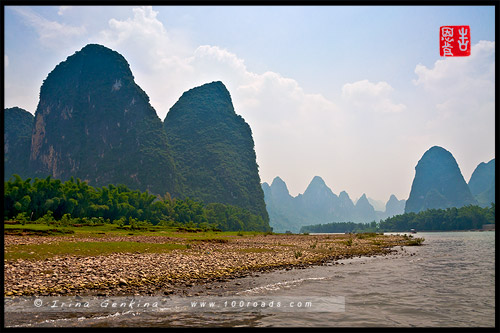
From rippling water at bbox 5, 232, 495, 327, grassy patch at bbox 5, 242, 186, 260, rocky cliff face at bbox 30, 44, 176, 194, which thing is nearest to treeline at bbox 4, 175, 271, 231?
grassy patch at bbox 5, 242, 186, 260

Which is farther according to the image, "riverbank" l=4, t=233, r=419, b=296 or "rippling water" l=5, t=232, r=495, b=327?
"riverbank" l=4, t=233, r=419, b=296

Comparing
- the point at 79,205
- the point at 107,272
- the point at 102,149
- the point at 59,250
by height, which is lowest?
the point at 79,205

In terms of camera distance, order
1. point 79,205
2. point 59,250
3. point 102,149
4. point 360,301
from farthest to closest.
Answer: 1. point 102,149
2. point 79,205
3. point 59,250
4. point 360,301

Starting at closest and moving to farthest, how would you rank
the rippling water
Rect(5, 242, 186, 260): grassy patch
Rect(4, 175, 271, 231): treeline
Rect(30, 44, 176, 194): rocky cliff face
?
the rippling water < Rect(5, 242, 186, 260): grassy patch < Rect(4, 175, 271, 231): treeline < Rect(30, 44, 176, 194): rocky cliff face

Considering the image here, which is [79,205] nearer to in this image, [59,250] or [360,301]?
[59,250]

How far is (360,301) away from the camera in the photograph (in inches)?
539

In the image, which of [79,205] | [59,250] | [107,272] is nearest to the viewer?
[107,272]

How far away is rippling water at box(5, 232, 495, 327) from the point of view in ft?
33.7

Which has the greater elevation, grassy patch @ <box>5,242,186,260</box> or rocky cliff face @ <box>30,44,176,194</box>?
rocky cliff face @ <box>30,44,176,194</box>

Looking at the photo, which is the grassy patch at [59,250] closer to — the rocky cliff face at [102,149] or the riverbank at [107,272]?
the riverbank at [107,272]

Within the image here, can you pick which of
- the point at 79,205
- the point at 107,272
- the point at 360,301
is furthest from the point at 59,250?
the point at 79,205

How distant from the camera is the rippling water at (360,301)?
10281 millimetres

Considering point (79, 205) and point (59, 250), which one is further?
point (79, 205)

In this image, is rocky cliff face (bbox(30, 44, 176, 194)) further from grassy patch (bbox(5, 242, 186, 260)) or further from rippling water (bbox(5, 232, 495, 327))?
rippling water (bbox(5, 232, 495, 327))
